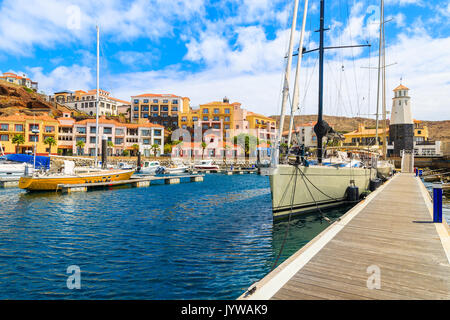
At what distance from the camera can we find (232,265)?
8797 millimetres

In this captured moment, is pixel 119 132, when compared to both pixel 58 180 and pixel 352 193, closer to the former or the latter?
pixel 58 180

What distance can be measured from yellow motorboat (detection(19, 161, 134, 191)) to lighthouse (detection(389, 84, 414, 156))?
5905 centimetres

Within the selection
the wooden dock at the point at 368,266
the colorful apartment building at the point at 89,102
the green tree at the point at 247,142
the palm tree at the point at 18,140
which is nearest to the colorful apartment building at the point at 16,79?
the colorful apartment building at the point at 89,102

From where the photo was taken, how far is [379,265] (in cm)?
569

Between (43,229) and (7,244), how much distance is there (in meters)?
2.39

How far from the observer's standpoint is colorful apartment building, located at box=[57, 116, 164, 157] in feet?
246

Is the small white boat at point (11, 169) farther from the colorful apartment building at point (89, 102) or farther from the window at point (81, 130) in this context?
the colorful apartment building at point (89, 102)

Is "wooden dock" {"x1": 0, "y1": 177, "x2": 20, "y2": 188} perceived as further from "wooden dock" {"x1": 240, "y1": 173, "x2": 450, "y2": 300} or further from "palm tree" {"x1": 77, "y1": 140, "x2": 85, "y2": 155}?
"palm tree" {"x1": 77, "y1": 140, "x2": 85, "y2": 155}

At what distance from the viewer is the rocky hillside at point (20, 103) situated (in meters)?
82.5

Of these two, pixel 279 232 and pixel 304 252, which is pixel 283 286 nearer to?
pixel 304 252

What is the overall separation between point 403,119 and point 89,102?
10256 centimetres

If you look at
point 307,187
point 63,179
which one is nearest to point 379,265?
point 307,187
